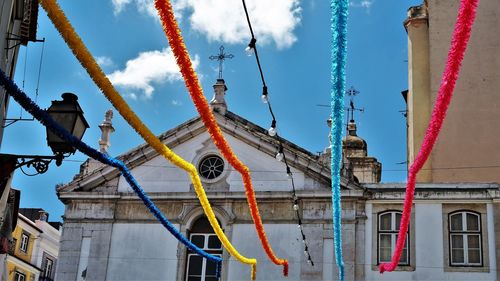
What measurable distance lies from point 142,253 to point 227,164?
159 inches

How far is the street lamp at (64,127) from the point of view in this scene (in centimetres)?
888

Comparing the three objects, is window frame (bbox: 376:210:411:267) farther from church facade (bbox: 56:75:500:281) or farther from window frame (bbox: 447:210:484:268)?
window frame (bbox: 447:210:484:268)

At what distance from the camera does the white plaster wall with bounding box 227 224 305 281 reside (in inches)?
975

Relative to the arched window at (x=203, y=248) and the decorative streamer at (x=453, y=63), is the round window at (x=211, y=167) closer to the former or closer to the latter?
the arched window at (x=203, y=248)

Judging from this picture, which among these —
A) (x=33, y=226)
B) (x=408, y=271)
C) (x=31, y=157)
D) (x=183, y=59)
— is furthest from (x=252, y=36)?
(x=33, y=226)

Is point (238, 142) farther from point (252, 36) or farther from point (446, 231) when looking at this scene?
point (252, 36)

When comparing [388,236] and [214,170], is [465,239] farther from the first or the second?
[214,170]

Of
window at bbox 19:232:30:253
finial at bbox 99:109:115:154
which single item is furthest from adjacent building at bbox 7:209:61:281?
finial at bbox 99:109:115:154

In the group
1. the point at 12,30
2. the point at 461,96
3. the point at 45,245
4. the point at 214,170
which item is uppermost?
the point at 461,96

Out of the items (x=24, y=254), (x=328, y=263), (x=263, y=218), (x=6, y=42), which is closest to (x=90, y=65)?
(x=6, y=42)

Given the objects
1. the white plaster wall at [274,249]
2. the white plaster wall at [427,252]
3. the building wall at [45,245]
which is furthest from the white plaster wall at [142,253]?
the building wall at [45,245]

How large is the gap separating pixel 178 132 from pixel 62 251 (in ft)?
18.2

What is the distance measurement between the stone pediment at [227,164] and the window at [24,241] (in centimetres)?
1862

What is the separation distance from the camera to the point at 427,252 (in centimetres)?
2394
